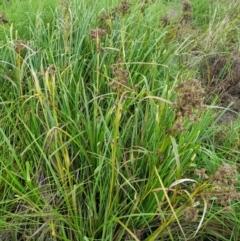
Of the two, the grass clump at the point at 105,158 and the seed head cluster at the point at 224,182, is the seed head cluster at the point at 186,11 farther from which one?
the seed head cluster at the point at 224,182

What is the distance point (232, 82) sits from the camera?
10.7 ft

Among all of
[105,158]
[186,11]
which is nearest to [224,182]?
[105,158]

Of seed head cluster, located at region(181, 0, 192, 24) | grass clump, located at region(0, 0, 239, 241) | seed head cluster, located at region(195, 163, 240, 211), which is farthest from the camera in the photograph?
seed head cluster, located at region(181, 0, 192, 24)

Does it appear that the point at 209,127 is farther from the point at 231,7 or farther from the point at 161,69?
the point at 231,7

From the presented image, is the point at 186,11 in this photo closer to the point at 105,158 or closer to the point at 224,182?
the point at 105,158

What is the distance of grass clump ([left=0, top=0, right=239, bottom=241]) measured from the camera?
1.77m

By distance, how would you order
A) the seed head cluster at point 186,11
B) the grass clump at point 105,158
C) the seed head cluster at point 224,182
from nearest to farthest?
1. the seed head cluster at point 224,182
2. the grass clump at point 105,158
3. the seed head cluster at point 186,11

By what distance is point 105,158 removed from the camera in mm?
1902

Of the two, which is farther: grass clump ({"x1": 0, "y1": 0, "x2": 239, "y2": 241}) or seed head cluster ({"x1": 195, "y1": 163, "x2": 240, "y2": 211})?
grass clump ({"x1": 0, "y1": 0, "x2": 239, "y2": 241})

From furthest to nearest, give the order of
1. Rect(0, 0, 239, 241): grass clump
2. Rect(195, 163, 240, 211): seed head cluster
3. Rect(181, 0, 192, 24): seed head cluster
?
Rect(181, 0, 192, 24): seed head cluster < Rect(0, 0, 239, 241): grass clump < Rect(195, 163, 240, 211): seed head cluster

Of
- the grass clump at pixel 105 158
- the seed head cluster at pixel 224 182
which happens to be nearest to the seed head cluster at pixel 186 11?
the grass clump at pixel 105 158

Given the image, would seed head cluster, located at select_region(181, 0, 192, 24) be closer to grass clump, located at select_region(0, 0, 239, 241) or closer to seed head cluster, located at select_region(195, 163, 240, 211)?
grass clump, located at select_region(0, 0, 239, 241)

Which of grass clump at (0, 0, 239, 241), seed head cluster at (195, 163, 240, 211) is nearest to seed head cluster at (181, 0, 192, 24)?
grass clump at (0, 0, 239, 241)

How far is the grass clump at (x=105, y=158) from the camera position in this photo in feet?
5.80
